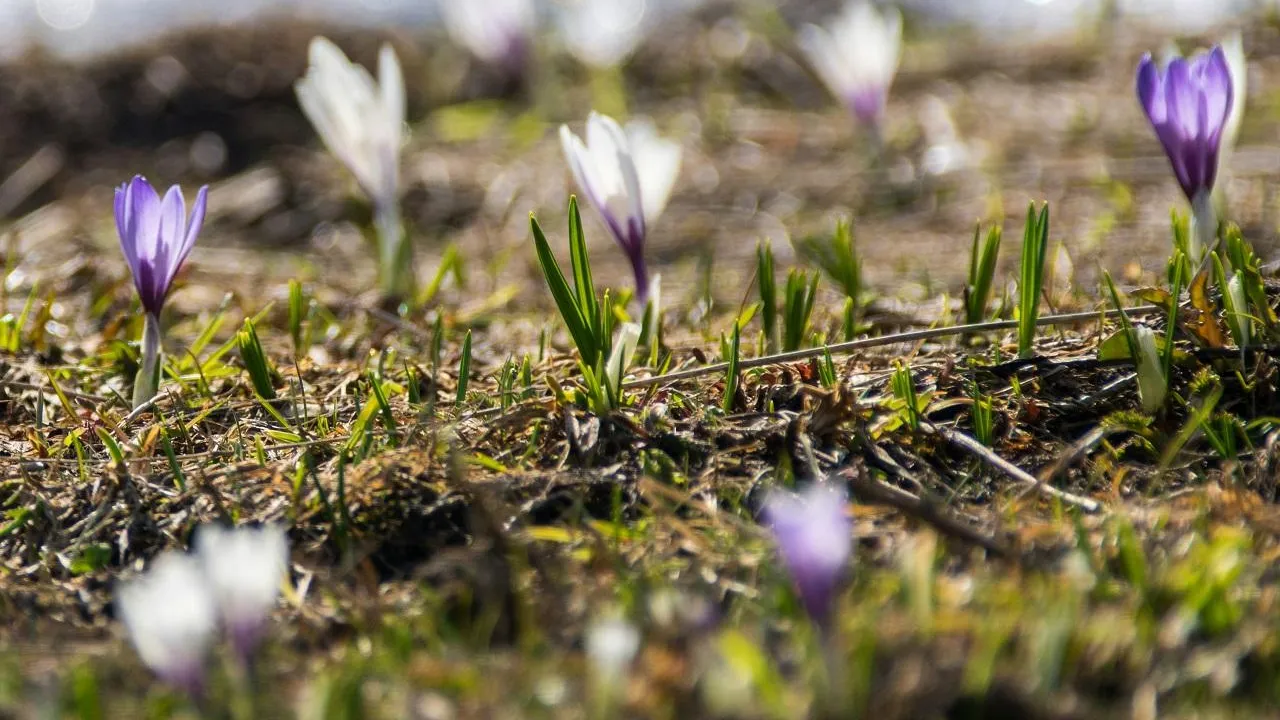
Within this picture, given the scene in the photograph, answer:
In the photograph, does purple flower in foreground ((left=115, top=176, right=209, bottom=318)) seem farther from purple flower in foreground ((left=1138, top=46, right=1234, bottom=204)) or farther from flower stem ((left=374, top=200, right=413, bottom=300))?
purple flower in foreground ((left=1138, top=46, right=1234, bottom=204))

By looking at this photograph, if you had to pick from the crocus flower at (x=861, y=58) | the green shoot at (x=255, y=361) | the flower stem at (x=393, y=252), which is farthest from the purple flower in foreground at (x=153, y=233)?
the crocus flower at (x=861, y=58)

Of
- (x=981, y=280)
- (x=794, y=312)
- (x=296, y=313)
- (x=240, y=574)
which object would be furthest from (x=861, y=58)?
(x=240, y=574)

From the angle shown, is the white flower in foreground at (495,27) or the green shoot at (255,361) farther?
the white flower in foreground at (495,27)

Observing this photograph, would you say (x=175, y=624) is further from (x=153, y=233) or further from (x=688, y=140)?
(x=688, y=140)

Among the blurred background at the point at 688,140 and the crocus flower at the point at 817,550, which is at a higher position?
the blurred background at the point at 688,140

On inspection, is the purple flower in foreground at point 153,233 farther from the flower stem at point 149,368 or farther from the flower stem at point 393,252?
the flower stem at point 393,252

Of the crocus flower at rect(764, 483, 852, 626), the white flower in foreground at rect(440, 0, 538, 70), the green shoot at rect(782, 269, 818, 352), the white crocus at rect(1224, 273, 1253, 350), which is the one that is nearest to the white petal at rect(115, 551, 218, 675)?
the crocus flower at rect(764, 483, 852, 626)
